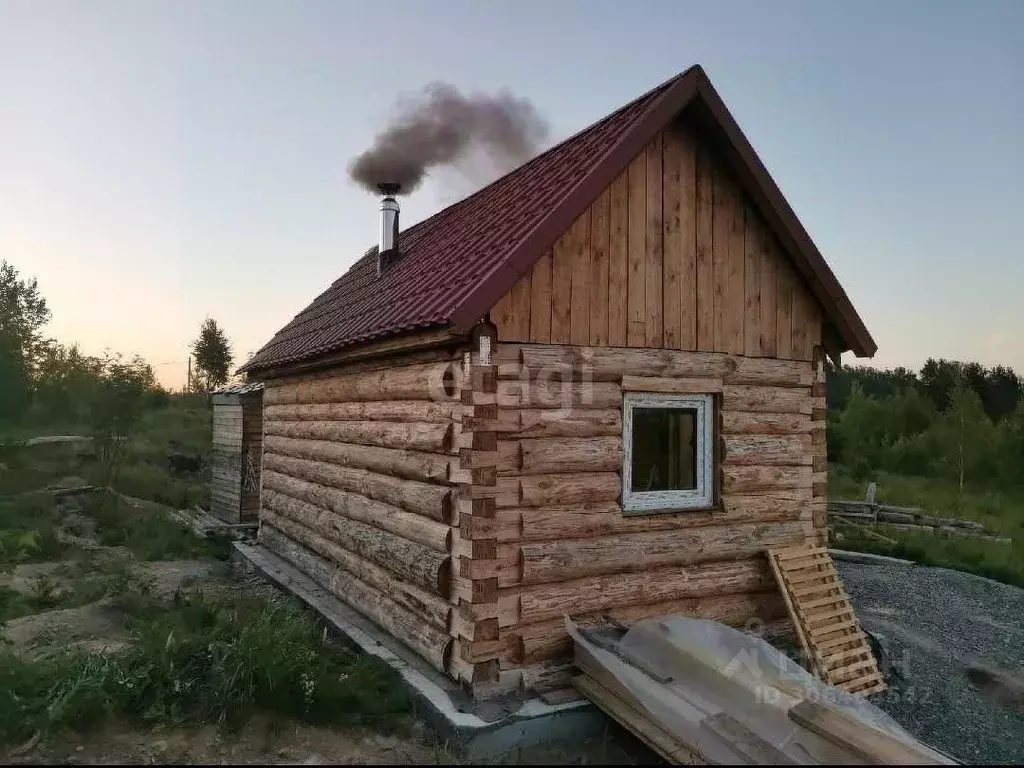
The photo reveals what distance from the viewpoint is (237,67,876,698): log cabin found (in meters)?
5.88

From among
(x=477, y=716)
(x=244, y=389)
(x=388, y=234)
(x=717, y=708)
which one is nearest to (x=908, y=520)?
(x=388, y=234)

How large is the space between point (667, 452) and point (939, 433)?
23584 millimetres

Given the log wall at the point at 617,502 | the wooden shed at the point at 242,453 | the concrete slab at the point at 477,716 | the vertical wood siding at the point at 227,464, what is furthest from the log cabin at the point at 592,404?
the vertical wood siding at the point at 227,464

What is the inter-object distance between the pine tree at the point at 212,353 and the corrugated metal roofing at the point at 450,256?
111ft

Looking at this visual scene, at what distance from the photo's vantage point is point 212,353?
4309 centimetres

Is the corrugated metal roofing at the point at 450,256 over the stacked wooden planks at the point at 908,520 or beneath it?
over

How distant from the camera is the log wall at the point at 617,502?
5.94 metres

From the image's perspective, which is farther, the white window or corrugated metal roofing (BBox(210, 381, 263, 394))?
corrugated metal roofing (BBox(210, 381, 263, 394))

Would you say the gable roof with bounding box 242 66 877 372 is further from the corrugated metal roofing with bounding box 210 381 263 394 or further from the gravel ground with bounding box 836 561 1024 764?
the corrugated metal roofing with bounding box 210 381 263 394

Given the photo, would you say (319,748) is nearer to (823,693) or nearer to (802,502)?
(823,693)

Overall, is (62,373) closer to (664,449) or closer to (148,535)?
(148,535)

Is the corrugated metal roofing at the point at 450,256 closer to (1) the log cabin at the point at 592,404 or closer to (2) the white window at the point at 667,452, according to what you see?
(1) the log cabin at the point at 592,404

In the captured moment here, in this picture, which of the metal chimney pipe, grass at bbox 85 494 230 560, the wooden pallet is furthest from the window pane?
grass at bbox 85 494 230 560

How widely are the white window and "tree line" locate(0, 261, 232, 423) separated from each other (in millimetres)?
17565
